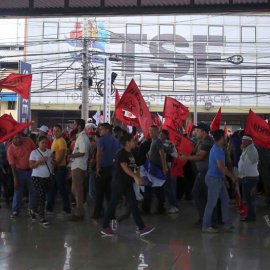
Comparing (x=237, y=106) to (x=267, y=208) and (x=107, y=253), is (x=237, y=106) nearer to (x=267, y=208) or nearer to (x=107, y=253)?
(x=267, y=208)

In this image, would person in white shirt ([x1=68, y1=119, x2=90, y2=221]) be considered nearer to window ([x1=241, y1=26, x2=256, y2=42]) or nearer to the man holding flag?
the man holding flag

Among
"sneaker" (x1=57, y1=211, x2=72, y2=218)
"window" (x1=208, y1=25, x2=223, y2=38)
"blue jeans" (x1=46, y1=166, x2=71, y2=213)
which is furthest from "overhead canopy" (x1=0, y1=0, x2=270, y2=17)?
"window" (x1=208, y1=25, x2=223, y2=38)

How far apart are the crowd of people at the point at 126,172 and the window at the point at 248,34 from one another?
3332cm

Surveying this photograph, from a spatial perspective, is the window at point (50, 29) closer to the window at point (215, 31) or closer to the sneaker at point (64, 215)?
the window at point (215, 31)

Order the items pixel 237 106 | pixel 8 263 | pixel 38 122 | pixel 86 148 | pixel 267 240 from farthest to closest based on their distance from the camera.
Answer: pixel 38 122, pixel 237 106, pixel 86 148, pixel 267 240, pixel 8 263

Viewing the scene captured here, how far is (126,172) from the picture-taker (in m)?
8.12

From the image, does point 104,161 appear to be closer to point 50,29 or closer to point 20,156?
point 20,156

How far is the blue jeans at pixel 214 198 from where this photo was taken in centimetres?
853

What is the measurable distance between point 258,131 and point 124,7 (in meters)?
3.68

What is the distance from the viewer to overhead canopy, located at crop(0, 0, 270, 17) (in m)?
8.73

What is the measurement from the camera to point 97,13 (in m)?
9.06

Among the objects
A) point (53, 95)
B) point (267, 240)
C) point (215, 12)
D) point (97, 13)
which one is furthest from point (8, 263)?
point (53, 95)

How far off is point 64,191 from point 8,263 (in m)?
3.72

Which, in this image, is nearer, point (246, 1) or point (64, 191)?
point (246, 1)
